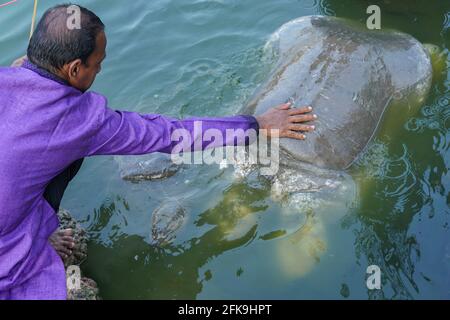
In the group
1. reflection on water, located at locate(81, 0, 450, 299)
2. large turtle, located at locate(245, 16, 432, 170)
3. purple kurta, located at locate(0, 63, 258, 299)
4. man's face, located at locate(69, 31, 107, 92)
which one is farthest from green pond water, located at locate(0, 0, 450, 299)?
man's face, located at locate(69, 31, 107, 92)

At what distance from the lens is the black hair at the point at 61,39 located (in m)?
2.92

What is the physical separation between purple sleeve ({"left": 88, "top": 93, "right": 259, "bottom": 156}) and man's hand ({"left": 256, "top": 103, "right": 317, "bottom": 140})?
14 cm

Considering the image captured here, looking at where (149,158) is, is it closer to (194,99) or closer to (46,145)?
(194,99)

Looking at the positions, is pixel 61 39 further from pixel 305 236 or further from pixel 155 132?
pixel 305 236

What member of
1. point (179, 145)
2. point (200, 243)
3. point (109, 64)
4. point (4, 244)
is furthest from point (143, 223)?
point (109, 64)

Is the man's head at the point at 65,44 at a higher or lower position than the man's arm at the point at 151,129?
higher

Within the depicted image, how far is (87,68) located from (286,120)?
151cm

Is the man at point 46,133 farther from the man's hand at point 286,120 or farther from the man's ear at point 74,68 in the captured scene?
the man's hand at point 286,120

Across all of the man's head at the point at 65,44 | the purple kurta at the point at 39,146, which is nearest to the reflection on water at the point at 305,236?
the purple kurta at the point at 39,146

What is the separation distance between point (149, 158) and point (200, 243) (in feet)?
3.56

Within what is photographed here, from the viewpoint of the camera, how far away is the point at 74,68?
3.03 metres

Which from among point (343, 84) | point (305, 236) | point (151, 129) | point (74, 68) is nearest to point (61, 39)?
point (74, 68)

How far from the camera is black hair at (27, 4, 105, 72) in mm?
2922

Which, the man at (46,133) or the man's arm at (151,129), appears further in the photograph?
the man's arm at (151,129)
